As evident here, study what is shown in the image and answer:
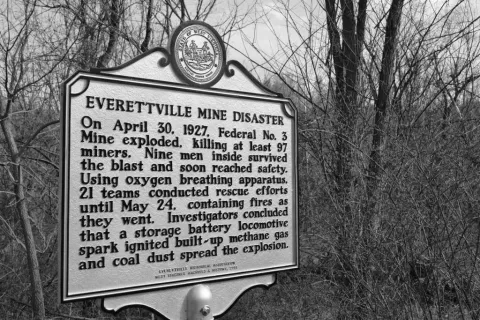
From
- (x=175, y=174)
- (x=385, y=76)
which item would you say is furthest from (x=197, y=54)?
(x=385, y=76)

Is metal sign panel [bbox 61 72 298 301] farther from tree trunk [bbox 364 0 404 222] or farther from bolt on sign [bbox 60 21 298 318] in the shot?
tree trunk [bbox 364 0 404 222]

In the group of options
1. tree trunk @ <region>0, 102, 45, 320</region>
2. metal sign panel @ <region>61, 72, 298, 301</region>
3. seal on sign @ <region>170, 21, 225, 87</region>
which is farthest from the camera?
tree trunk @ <region>0, 102, 45, 320</region>

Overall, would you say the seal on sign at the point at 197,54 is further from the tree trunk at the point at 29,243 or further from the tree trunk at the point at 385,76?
the tree trunk at the point at 29,243

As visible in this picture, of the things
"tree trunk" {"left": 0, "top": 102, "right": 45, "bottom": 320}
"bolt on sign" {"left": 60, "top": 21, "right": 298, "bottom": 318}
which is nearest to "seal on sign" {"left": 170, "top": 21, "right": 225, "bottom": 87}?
"bolt on sign" {"left": 60, "top": 21, "right": 298, "bottom": 318}

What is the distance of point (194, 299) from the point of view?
127 inches

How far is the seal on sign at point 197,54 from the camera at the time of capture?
3359 millimetres

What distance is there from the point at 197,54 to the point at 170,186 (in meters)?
0.95

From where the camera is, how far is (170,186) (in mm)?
3197

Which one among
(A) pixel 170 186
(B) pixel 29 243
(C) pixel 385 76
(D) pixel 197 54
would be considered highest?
(C) pixel 385 76

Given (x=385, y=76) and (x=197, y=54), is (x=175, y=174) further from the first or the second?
(x=385, y=76)

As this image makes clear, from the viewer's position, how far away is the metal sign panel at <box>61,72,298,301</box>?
2883 mm

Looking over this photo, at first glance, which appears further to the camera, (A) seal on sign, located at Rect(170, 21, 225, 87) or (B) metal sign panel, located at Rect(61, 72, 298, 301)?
(A) seal on sign, located at Rect(170, 21, 225, 87)

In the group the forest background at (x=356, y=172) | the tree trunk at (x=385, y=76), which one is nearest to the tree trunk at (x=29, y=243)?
the forest background at (x=356, y=172)

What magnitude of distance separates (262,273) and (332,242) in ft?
5.81
